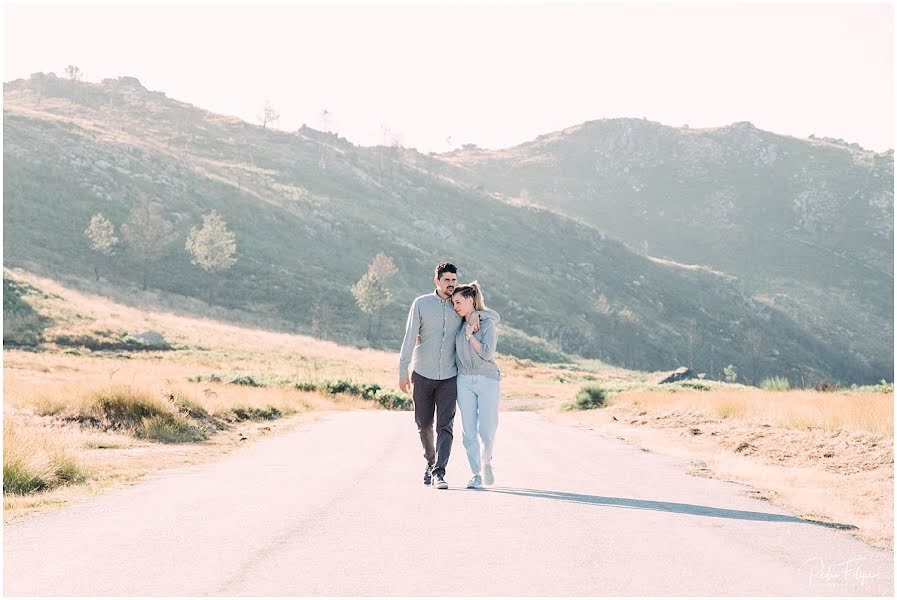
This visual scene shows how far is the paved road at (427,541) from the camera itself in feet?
19.0

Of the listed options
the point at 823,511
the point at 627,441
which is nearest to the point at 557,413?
the point at 627,441

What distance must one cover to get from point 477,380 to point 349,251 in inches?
4774

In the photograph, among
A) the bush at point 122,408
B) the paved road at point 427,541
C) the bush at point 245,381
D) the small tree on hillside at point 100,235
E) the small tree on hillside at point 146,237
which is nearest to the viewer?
the paved road at point 427,541

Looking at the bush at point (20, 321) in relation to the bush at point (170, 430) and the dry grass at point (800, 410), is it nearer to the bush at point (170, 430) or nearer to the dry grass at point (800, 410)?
the bush at point (170, 430)

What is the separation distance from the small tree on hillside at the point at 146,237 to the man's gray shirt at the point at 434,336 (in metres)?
89.5

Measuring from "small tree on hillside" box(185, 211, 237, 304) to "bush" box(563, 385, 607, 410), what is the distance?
70.0 m

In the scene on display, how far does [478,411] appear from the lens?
1073cm

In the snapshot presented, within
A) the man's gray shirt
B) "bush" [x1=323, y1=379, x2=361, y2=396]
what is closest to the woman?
the man's gray shirt

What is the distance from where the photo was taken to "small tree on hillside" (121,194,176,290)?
98.1 metres

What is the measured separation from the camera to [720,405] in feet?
70.9

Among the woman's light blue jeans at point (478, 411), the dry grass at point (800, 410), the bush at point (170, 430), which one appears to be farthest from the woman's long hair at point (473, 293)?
the bush at point (170, 430)

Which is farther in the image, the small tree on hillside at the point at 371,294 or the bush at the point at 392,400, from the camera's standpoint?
the small tree on hillside at the point at 371,294

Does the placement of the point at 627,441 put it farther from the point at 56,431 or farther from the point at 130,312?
the point at 130,312

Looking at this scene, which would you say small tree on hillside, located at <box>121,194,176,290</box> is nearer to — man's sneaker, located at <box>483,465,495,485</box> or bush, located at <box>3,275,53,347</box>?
bush, located at <box>3,275,53,347</box>
